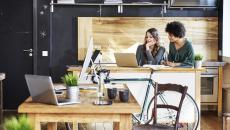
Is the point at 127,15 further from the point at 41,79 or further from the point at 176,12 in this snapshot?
the point at 41,79

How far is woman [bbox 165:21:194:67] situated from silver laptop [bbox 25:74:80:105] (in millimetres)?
2692

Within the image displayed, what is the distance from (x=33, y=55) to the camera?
754 centimetres

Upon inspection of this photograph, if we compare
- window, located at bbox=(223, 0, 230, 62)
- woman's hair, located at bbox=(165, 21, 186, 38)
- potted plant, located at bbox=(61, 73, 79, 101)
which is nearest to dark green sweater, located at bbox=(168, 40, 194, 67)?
woman's hair, located at bbox=(165, 21, 186, 38)

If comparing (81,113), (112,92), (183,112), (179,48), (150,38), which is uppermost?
(150,38)

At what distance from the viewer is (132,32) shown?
7648 mm

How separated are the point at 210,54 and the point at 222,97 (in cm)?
86

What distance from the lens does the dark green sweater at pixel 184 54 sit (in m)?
5.47

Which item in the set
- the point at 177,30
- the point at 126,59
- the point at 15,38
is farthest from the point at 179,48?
the point at 15,38

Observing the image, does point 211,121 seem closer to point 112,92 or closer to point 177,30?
point 177,30

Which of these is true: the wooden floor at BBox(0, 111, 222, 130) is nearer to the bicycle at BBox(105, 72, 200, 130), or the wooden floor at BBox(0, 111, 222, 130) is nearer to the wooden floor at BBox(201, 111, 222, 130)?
the wooden floor at BBox(201, 111, 222, 130)

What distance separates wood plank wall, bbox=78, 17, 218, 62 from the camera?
7590mm

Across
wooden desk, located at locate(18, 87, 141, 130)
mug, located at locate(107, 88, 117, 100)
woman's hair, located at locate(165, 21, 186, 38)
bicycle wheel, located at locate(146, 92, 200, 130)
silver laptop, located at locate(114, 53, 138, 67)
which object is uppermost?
woman's hair, located at locate(165, 21, 186, 38)

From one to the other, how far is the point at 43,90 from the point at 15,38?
4815 millimetres

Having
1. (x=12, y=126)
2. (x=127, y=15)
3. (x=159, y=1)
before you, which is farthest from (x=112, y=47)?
(x=12, y=126)
